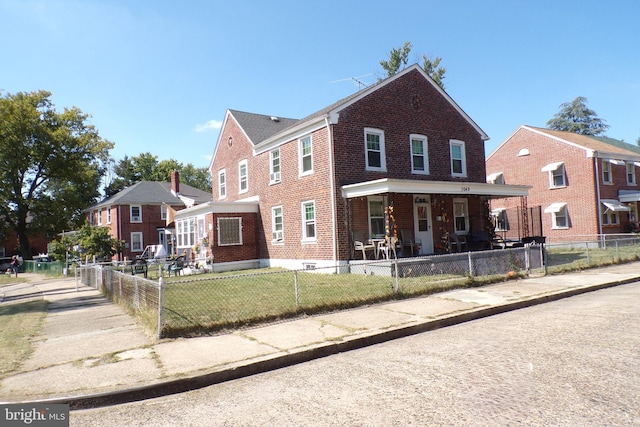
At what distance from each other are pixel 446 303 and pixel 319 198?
8074 millimetres

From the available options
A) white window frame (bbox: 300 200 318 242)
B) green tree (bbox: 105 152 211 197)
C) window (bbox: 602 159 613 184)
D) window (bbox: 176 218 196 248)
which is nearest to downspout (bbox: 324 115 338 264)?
white window frame (bbox: 300 200 318 242)

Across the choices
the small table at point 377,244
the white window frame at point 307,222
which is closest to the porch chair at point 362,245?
the small table at point 377,244

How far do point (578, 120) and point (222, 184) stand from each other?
204ft

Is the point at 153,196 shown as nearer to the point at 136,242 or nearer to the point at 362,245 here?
the point at 136,242

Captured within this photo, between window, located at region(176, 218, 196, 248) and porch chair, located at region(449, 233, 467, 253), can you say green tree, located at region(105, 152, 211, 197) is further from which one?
porch chair, located at region(449, 233, 467, 253)

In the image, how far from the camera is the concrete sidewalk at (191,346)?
5.21 m

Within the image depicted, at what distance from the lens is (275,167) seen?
19.9 metres

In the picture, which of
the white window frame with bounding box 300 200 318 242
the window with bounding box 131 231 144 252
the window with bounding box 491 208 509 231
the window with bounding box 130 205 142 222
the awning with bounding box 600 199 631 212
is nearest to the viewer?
the white window frame with bounding box 300 200 318 242

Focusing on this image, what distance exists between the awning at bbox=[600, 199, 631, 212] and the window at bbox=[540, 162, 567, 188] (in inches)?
97.0

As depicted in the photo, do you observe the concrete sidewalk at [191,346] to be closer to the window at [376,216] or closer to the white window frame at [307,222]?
the window at [376,216]

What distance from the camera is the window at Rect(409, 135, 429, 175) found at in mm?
18422

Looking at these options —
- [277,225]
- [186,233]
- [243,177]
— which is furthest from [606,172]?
[186,233]

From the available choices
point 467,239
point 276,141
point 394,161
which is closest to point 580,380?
point 394,161

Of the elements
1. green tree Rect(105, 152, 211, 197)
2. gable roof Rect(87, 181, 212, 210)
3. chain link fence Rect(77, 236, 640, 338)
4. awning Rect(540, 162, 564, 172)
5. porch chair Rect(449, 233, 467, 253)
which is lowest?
chain link fence Rect(77, 236, 640, 338)
